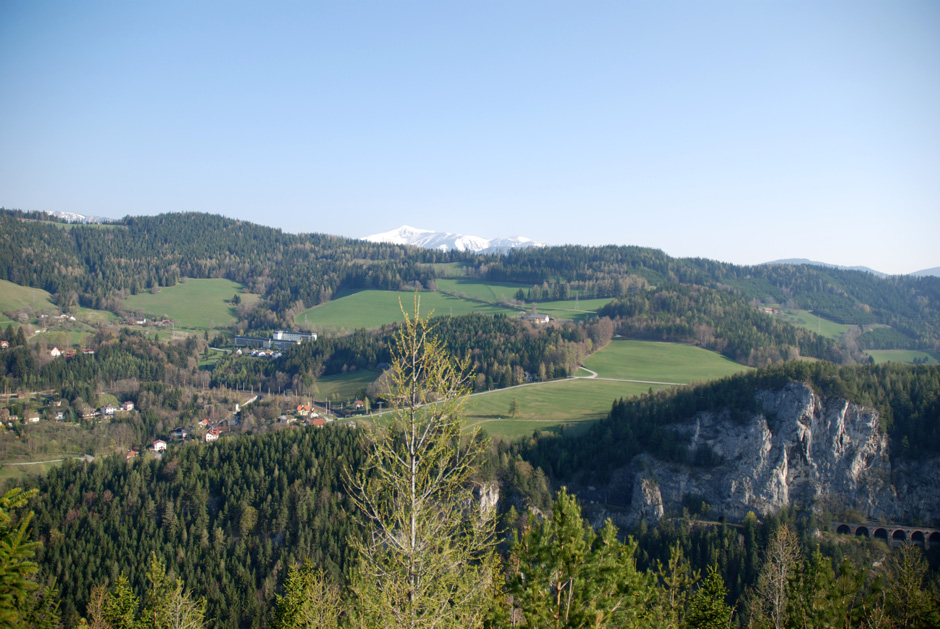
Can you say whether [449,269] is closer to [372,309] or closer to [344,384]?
[372,309]

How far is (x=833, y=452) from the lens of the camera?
2346 inches

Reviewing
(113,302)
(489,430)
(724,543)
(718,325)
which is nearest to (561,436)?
(489,430)

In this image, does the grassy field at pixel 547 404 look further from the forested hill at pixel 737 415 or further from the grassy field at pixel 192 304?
the grassy field at pixel 192 304

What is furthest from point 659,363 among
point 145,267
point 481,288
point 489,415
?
point 145,267

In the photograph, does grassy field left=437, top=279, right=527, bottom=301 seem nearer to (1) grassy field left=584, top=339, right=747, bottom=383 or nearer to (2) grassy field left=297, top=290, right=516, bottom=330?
(2) grassy field left=297, top=290, right=516, bottom=330

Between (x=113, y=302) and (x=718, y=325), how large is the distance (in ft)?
465

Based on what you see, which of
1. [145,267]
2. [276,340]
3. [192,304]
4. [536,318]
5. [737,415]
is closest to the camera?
[737,415]

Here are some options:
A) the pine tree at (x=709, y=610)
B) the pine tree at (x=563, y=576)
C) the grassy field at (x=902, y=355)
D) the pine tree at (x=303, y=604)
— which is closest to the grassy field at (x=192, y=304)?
the pine tree at (x=303, y=604)

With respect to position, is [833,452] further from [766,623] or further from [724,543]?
[766,623]

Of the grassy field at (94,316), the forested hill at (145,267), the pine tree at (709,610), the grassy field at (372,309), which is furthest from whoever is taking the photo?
the forested hill at (145,267)

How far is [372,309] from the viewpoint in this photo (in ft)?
465

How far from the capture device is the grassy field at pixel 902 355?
349 feet

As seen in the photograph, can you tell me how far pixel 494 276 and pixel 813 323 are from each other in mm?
78915

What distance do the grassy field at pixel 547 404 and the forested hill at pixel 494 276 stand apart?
5286 cm
